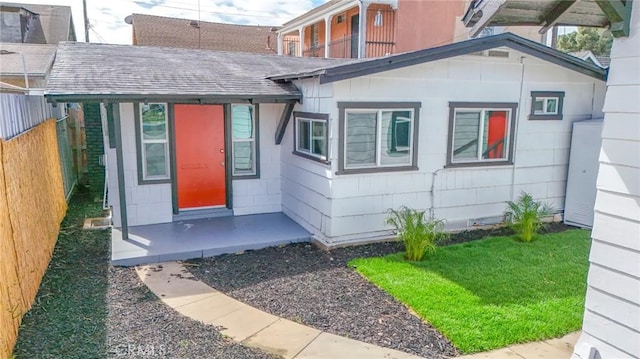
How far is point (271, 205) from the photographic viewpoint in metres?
8.64

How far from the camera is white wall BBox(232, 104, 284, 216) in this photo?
27.4 feet

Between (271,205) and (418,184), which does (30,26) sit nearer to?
(271,205)

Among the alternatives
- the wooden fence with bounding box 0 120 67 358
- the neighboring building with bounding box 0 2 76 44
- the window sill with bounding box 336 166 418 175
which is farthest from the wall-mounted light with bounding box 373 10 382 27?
the neighboring building with bounding box 0 2 76 44

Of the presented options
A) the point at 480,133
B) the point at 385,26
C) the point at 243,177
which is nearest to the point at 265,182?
the point at 243,177

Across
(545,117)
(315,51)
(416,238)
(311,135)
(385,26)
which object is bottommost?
(416,238)

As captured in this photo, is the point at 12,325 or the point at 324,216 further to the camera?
the point at 324,216

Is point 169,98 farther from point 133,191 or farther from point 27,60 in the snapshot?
point 27,60

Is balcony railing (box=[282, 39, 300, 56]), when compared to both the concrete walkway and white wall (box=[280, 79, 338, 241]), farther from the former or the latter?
the concrete walkway

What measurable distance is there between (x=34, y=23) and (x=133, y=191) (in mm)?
19644

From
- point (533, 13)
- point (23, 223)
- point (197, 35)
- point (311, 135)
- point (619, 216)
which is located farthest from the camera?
point (197, 35)

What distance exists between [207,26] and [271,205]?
55.3ft

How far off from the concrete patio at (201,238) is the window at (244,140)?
89 centimetres

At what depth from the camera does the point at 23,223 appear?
4992mm

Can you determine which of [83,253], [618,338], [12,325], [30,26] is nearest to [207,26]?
[30,26]
